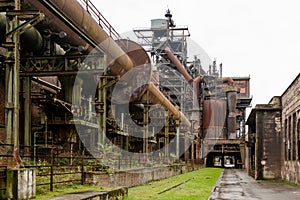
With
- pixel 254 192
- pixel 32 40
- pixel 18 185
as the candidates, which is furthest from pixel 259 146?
pixel 18 185

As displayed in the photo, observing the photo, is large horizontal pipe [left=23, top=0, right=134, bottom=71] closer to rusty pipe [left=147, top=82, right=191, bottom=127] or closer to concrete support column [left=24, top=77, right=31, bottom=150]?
concrete support column [left=24, top=77, right=31, bottom=150]

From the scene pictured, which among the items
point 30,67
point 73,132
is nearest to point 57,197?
point 30,67

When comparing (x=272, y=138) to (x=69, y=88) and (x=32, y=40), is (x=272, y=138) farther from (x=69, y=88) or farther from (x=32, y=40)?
(x=32, y=40)

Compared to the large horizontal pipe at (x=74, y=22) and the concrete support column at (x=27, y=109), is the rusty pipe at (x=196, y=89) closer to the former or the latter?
the large horizontal pipe at (x=74, y=22)

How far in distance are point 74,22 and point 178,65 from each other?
43232mm

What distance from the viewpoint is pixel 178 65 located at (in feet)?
189

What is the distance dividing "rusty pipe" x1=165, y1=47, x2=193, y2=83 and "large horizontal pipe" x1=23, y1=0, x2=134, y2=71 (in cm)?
3683

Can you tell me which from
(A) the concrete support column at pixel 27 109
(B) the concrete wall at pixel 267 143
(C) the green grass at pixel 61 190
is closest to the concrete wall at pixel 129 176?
(C) the green grass at pixel 61 190

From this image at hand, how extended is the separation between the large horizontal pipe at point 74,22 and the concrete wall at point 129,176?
181 inches

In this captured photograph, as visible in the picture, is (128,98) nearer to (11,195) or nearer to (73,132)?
(73,132)

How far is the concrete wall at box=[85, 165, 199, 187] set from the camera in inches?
618

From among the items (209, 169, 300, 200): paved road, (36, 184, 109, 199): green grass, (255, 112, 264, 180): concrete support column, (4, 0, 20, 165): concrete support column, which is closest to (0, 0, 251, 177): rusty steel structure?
(4, 0, 20, 165): concrete support column

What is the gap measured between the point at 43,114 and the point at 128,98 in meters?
8.00

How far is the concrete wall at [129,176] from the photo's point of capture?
15691 mm
